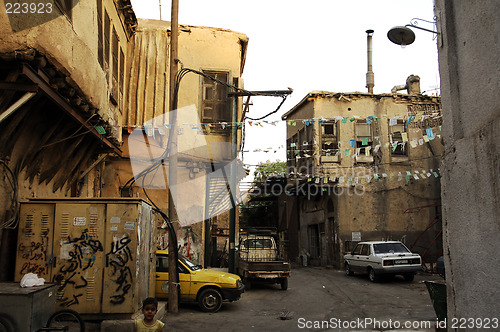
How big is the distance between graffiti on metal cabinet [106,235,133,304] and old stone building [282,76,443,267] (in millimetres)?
15854

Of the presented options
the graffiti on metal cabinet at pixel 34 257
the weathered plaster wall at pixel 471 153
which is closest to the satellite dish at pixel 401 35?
the weathered plaster wall at pixel 471 153

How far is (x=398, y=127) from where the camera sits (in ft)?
82.4

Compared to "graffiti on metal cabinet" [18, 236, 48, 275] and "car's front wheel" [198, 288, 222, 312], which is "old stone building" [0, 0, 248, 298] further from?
"car's front wheel" [198, 288, 222, 312]

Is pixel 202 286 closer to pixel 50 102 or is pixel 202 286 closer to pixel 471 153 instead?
pixel 50 102

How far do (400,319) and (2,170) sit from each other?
30.5ft

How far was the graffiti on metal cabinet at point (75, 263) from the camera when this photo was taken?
853 centimetres

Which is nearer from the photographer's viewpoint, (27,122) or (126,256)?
(27,122)

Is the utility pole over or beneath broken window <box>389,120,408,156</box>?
beneath

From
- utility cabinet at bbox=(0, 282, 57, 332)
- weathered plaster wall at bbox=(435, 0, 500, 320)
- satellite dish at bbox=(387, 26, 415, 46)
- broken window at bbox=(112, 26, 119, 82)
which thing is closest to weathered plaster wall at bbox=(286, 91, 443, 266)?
broken window at bbox=(112, 26, 119, 82)

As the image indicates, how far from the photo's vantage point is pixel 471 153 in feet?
15.8

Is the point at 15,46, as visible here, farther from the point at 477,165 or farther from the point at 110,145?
the point at 477,165

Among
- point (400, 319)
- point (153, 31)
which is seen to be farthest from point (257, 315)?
point (153, 31)

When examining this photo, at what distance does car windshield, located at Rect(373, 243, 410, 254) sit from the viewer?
18.2 meters

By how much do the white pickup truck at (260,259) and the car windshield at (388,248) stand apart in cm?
425
